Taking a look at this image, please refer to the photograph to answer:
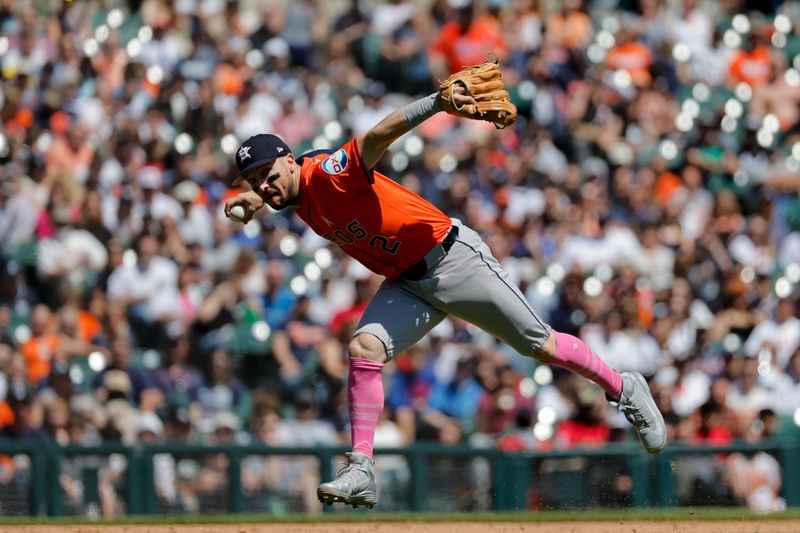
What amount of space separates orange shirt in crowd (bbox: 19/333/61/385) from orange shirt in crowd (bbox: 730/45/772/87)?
26.3ft

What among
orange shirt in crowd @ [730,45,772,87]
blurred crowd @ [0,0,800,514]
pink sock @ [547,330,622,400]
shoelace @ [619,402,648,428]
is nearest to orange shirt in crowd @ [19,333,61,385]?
blurred crowd @ [0,0,800,514]

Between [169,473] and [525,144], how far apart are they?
18.1ft

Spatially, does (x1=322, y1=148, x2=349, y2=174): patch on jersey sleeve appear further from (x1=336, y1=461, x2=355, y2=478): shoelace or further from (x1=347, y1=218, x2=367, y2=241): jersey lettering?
(x1=336, y1=461, x2=355, y2=478): shoelace

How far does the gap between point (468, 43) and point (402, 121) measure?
844 centimetres

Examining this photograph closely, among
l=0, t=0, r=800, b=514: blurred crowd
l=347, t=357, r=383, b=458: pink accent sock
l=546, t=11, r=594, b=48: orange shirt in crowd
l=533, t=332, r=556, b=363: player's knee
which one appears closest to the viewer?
l=347, t=357, r=383, b=458: pink accent sock

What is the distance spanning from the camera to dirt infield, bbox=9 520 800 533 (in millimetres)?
8422

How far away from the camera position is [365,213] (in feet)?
22.9

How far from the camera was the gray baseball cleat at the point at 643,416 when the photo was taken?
7.76 m

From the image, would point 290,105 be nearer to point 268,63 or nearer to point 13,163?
point 268,63

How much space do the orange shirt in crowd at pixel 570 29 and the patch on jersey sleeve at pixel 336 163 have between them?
8.86 metres

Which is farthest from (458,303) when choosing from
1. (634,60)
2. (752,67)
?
(752,67)

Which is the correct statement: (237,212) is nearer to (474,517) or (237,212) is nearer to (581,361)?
(581,361)

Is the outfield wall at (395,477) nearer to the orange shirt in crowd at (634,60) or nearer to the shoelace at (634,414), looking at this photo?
the shoelace at (634,414)

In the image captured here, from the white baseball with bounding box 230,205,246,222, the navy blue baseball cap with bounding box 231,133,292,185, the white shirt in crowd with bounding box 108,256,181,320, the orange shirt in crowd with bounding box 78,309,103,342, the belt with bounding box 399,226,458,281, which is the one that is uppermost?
the white shirt in crowd with bounding box 108,256,181,320
